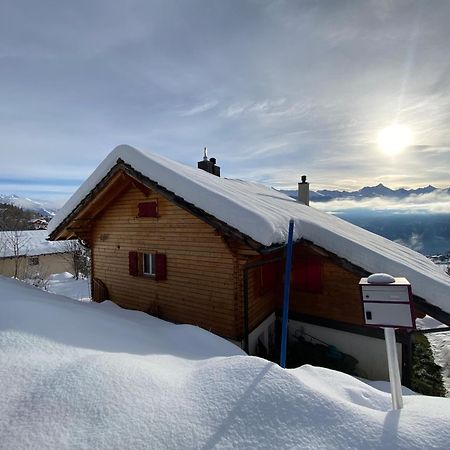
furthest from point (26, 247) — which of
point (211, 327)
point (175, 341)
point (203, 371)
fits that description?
point (203, 371)

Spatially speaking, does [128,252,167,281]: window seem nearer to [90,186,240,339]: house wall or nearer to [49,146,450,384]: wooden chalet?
[49,146,450,384]: wooden chalet

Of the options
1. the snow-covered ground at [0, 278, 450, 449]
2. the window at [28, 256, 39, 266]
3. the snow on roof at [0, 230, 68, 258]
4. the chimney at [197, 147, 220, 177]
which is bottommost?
the window at [28, 256, 39, 266]

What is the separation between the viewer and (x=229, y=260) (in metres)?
7.44

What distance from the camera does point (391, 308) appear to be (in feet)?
8.77

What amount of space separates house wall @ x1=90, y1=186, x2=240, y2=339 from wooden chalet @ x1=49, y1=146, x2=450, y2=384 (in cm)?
3

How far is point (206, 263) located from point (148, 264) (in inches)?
105

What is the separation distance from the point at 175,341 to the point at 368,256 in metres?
5.16

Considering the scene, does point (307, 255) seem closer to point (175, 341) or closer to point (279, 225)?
point (279, 225)

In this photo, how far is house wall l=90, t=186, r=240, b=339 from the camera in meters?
7.61

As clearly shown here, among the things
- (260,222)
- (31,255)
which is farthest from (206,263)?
(31,255)

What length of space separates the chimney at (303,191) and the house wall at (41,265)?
867 inches

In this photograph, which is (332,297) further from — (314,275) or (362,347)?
(362,347)

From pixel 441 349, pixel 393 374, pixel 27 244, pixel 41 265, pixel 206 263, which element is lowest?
pixel 441 349

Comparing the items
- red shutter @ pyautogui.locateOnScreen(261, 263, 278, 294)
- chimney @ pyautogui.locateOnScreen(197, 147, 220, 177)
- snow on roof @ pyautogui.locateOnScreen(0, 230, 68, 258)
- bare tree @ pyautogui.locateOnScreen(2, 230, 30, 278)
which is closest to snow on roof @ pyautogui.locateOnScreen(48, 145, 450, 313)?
red shutter @ pyautogui.locateOnScreen(261, 263, 278, 294)
